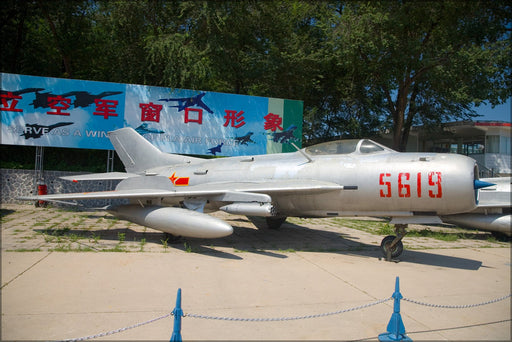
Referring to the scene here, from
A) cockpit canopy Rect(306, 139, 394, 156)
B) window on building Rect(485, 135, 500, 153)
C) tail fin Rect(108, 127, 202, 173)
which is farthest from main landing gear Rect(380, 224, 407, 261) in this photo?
window on building Rect(485, 135, 500, 153)

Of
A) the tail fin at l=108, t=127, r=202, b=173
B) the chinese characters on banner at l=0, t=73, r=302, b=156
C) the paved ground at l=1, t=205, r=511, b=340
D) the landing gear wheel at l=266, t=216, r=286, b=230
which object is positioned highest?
the chinese characters on banner at l=0, t=73, r=302, b=156

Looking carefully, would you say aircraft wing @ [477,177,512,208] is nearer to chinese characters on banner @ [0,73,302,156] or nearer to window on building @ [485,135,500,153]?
chinese characters on banner @ [0,73,302,156]

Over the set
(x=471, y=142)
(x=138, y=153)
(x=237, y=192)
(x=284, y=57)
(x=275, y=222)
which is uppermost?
(x=284, y=57)

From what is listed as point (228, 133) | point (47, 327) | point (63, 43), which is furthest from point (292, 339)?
point (63, 43)

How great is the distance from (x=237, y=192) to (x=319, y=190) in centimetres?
184

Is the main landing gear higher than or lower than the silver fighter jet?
lower

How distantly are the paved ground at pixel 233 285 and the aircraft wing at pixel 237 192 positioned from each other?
107 centimetres

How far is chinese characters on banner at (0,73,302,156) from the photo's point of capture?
13.5m

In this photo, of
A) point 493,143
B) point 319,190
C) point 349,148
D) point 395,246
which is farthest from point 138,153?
point 493,143

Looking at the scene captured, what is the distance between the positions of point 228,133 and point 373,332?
12587 millimetres

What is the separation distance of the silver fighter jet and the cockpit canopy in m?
0.02

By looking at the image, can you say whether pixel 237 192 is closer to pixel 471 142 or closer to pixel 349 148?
pixel 349 148

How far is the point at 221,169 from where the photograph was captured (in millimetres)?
9406

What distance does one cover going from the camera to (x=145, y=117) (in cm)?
1472
